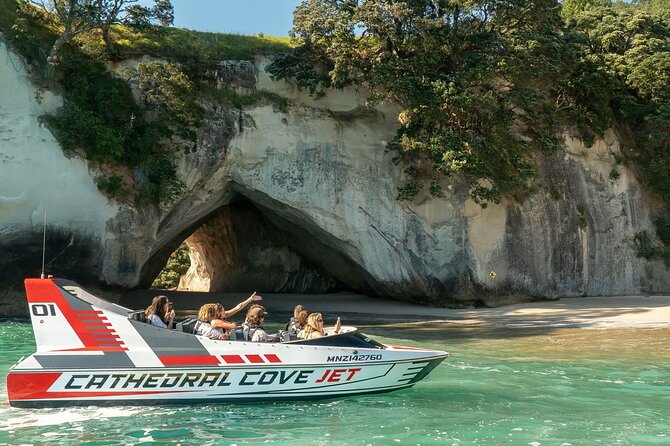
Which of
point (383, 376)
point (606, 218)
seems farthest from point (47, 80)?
point (606, 218)

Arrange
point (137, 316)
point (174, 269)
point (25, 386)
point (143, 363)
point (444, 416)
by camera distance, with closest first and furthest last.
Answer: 1. point (444, 416)
2. point (25, 386)
3. point (143, 363)
4. point (137, 316)
5. point (174, 269)

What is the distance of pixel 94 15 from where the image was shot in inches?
869

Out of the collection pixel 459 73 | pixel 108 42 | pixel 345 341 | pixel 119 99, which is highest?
pixel 108 42

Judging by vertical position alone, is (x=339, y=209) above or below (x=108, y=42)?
below

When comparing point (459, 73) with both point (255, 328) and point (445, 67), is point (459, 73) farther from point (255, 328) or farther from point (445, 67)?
point (255, 328)

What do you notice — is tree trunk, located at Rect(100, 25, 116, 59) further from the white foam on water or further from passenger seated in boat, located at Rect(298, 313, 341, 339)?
the white foam on water

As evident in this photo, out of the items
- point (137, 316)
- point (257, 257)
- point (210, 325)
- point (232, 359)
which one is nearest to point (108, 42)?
point (257, 257)

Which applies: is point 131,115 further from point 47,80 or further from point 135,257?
point 135,257

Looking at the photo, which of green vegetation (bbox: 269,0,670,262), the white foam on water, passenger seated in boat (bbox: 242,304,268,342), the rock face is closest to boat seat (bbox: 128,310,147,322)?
the white foam on water

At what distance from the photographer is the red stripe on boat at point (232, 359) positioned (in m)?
10.2

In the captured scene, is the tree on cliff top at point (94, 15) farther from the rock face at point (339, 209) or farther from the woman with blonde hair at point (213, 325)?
the woman with blonde hair at point (213, 325)

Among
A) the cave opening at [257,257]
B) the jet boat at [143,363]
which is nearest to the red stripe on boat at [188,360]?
the jet boat at [143,363]

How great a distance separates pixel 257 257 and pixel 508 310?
16.2m

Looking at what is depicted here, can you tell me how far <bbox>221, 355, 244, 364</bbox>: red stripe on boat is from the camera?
10.2m
